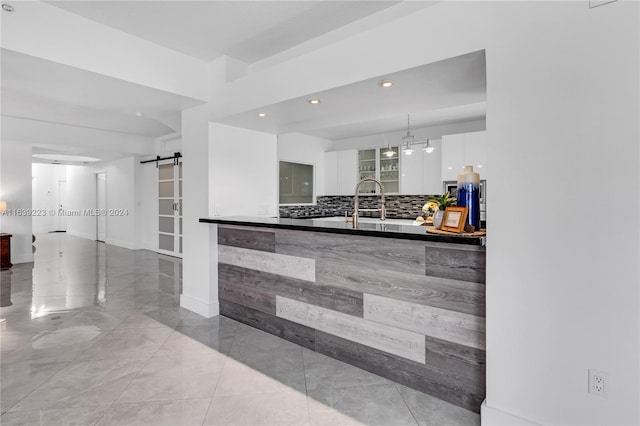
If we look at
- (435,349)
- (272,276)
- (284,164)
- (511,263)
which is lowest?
(435,349)

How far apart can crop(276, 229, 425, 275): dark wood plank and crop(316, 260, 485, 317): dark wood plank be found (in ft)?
0.14

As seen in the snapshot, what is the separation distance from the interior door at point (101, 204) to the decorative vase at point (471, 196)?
32.9 ft

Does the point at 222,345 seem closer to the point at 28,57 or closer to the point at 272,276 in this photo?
the point at 272,276

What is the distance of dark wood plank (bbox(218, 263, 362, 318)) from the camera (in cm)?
263

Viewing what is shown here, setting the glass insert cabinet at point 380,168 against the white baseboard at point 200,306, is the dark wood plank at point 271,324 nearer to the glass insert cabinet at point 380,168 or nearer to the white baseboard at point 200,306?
the white baseboard at point 200,306

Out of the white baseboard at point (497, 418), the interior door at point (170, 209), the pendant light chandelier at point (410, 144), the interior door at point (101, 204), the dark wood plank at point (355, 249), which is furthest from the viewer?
the interior door at point (101, 204)

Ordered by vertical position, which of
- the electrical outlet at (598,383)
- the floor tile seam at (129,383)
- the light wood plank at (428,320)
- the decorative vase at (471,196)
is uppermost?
the decorative vase at (471,196)

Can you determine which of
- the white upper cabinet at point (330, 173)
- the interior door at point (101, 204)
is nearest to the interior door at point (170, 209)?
the interior door at point (101, 204)

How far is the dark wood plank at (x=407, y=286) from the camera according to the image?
6.73ft

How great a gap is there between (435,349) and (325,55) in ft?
7.34

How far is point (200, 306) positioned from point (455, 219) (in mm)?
2894

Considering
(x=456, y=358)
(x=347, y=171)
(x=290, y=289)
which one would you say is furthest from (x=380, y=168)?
(x=456, y=358)

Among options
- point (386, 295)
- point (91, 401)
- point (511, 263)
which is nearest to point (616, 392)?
point (511, 263)

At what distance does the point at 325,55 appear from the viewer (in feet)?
8.61
